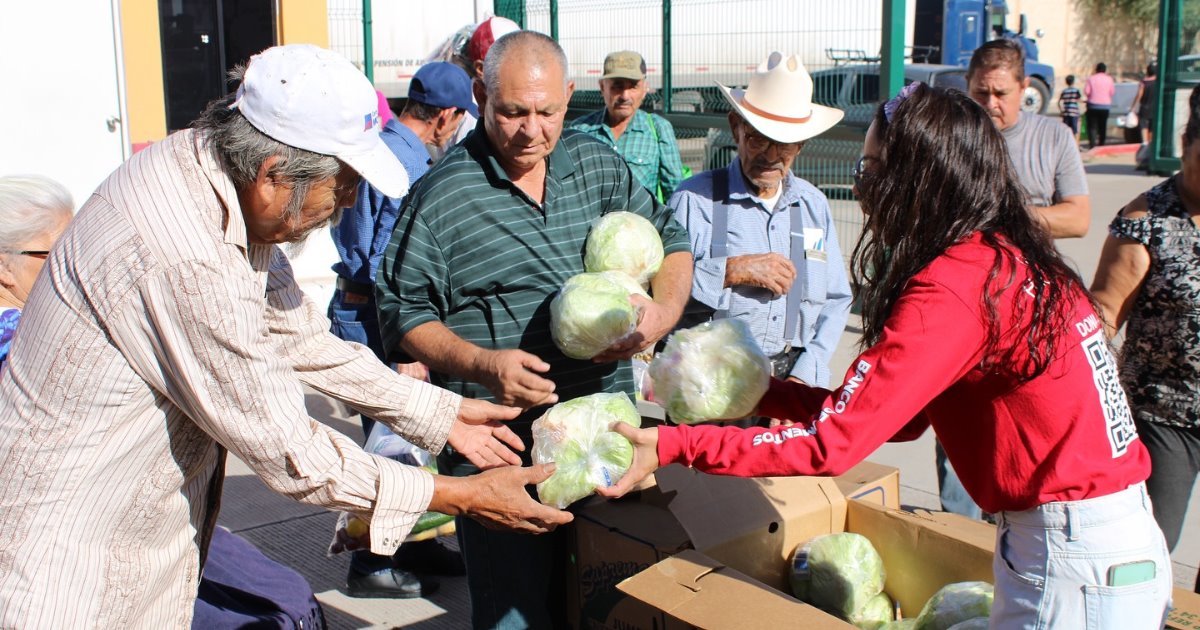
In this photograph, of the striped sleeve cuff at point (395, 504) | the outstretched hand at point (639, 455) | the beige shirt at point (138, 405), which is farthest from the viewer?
the outstretched hand at point (639, 455)

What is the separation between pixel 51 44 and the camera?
975 cm

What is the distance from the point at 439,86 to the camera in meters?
4.96

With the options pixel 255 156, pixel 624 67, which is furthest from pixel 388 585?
pixel 624 67

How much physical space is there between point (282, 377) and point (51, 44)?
9310 millimetres

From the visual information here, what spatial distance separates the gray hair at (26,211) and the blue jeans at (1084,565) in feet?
8.61

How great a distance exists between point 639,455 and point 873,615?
3.64ft

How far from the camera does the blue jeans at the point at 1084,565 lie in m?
2.08

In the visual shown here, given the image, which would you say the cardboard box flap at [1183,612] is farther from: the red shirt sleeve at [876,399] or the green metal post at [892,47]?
the green metal post at [892,47]

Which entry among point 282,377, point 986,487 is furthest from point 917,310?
point 282,377

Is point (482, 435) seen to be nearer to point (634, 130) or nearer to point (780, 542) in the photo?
point (780, 542)

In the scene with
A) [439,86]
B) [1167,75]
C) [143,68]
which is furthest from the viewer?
[1167,75]

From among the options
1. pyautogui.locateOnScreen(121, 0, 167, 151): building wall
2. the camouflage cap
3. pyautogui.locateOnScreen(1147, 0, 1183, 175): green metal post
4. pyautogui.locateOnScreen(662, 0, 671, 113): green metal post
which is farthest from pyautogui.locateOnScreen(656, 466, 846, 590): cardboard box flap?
pyautogui.locateOnScreen(1147, 0, 1183, 175): green metal post

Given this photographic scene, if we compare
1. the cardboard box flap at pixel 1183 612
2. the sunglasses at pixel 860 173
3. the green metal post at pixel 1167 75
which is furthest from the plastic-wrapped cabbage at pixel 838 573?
the green metal post at pixel 1167 75

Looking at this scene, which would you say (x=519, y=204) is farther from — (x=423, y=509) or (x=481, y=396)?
(x=423, y=509)
